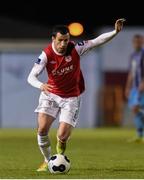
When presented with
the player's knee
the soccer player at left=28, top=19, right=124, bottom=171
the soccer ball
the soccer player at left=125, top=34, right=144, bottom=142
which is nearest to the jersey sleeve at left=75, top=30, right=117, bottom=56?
the soccer player at left=28, top=19, right=124, bottom=171

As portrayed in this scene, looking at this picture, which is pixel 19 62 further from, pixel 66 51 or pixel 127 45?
pixel 66 51

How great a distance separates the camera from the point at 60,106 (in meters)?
13.3

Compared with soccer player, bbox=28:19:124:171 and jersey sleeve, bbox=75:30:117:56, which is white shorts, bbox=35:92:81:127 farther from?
jersey sleeve, bbox=75:30:117:56

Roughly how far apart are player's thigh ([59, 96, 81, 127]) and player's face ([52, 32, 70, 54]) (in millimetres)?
728

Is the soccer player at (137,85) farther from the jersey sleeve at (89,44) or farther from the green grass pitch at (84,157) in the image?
the jersey sleeve at (89,44)

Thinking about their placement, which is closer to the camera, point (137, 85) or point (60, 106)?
point (60, 106)

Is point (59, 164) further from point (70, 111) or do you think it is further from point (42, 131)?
point (70, 111)

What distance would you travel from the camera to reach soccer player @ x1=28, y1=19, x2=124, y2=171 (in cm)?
1308

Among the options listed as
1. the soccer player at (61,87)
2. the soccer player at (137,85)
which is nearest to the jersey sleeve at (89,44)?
the soccer player at (61,87)

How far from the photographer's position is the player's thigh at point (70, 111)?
13.1 meters

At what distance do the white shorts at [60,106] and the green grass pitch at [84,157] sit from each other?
2.53ft

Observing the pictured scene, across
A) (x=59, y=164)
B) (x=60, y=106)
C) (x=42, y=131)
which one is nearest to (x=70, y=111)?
(x=60, y=106)

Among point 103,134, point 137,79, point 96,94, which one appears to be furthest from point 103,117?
point 137,79

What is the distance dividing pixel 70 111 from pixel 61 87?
361 mm
